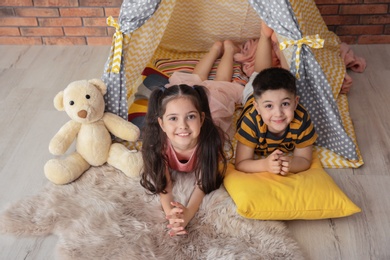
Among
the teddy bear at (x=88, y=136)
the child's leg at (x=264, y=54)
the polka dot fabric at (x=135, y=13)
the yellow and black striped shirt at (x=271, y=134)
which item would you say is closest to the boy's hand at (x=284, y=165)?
the yellow and black striped shirt at (x=271, y=134)

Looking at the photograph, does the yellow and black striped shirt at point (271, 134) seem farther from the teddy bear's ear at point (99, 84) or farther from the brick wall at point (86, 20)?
the brick wall at point (86, 20)

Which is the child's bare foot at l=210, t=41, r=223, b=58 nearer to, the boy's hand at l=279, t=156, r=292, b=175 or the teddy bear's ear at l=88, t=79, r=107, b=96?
the teddy bear's ear at l=88, t=79, r=107, b=96

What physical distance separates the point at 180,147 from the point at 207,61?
81cm

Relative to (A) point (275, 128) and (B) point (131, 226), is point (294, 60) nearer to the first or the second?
(A) point (275, 128)

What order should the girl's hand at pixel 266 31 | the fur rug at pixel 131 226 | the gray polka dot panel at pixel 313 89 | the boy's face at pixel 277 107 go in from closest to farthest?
1. the fur rug at pixel 131 226
2. the boy's face at pixel 277 107
3. the gray polka dot panel at pixel 313 89
4. the girl's hand at pixel 266 31

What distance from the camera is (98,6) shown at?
2812mm

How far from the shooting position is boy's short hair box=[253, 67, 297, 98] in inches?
67.9

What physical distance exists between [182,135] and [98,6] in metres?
1.49

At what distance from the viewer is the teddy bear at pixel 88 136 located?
187cm

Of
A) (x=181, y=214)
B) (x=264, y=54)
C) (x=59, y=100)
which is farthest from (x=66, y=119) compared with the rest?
(x=264, y=54)

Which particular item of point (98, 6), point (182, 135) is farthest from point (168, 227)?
point (98, 6)

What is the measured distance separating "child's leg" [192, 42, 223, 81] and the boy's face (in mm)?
671

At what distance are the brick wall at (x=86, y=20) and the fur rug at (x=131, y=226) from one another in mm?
1325

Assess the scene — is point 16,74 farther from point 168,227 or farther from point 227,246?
point 227,246
